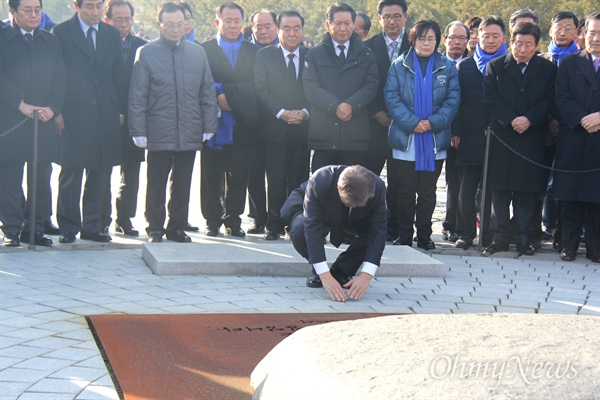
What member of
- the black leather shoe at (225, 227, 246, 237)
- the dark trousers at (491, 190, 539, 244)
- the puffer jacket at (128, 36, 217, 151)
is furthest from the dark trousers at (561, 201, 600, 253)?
the puffer jacket at (128, 36, 217, 151)

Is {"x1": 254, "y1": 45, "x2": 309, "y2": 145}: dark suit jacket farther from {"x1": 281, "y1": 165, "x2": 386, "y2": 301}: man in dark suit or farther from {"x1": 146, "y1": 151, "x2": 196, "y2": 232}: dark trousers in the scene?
{"x1": 281, "y1": 165, "x2": 386, "y2": 301}: man in dark suit

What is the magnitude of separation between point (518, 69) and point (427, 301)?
10.7 feet

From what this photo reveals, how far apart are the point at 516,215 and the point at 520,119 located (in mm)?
1014

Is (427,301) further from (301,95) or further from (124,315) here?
(301,95)

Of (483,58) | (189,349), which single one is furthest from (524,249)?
(189,349)

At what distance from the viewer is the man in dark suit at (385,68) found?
9914 mm

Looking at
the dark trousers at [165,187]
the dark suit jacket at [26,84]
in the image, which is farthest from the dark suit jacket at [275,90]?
the dark suit jacket at [26,84]

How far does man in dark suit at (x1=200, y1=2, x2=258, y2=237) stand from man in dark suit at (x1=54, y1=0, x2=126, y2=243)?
1.11 metres

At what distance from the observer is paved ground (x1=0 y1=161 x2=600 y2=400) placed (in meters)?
5.48

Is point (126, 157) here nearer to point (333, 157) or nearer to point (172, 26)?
point (172, 26)

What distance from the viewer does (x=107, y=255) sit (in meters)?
8.63

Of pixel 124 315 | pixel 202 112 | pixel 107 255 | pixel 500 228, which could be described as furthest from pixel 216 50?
pixel 124 315

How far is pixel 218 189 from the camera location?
9992 millimetres

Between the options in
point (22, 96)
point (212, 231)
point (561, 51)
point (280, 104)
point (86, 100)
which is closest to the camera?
point (22, 96)
